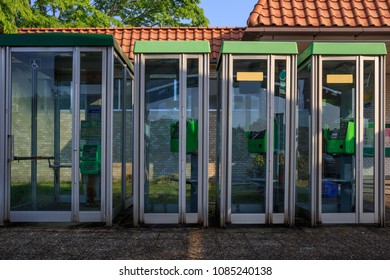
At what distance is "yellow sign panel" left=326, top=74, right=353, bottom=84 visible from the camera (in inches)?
263

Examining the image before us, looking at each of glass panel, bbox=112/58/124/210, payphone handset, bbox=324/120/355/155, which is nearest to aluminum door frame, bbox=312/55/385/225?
payphone handset, bbox=324/120/355/155

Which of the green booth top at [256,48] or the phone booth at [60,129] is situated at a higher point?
the green booth top at [256,48]

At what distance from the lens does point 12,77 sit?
6559 mm

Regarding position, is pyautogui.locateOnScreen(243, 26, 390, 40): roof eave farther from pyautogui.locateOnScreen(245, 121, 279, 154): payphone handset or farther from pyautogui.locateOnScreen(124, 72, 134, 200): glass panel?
pyautogui.locateOnScreen(124, 72, 134, 200): glass panel

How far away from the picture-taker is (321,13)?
28.3 ft

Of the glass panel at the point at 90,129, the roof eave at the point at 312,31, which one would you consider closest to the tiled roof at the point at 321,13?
the roof eave at the point at 312,31

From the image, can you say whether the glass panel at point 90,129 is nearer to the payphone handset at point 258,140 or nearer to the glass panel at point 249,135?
the glass panel at point 249,135

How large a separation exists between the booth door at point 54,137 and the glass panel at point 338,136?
342cm

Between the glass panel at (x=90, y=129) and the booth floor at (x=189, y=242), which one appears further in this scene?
the glass panel at (x=90, y=129)

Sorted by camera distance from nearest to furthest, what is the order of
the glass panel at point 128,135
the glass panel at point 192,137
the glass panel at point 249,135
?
the glass panel at point 192,137 < the glass panel at point 249,135 < the glass panel at point 128,135

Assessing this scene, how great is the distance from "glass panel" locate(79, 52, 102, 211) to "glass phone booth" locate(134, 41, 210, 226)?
666 mm

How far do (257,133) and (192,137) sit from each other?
103 cm

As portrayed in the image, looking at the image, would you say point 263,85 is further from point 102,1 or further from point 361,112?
point 102,1

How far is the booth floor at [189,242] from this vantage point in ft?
16.0
